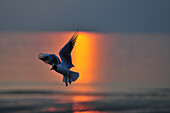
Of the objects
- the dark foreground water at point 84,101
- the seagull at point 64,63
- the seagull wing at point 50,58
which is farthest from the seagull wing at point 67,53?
the dark foreground water at point 84,101

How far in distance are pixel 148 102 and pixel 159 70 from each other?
9.90 metres

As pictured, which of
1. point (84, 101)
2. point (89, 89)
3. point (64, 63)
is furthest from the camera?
point (89, 89)

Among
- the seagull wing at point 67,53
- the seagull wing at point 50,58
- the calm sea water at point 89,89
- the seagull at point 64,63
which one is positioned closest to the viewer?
the seagull at point 64,63

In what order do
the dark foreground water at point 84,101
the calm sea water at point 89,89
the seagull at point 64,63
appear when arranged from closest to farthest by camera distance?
the seagull at point 64,63 < the dark foreground water at point 84,101 < the calm sea water at point 89,89

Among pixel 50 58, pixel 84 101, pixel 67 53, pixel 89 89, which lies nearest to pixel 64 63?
pixel 67 53

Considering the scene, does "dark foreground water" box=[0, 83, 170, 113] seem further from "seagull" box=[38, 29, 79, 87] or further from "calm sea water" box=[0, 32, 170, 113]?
"seagull" box=[38, 29, 79, 87]

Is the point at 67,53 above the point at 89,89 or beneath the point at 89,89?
beneath

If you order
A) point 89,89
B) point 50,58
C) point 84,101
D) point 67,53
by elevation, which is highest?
point 89,89

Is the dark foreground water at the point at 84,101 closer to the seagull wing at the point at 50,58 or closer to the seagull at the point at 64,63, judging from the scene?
the seagull at the point at 64,63

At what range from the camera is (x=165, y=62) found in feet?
130

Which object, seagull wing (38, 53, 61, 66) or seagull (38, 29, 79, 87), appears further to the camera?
seagull wing (38, 53, 61, 66)

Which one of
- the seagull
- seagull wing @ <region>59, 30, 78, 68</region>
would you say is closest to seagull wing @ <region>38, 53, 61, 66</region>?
the seagull

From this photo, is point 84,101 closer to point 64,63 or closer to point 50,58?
point 64,63

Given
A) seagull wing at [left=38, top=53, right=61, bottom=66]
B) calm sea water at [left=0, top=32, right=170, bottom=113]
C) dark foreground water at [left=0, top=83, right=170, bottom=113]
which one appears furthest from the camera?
calm sea water at [left=0, top=32, right=170, bottom=113]
